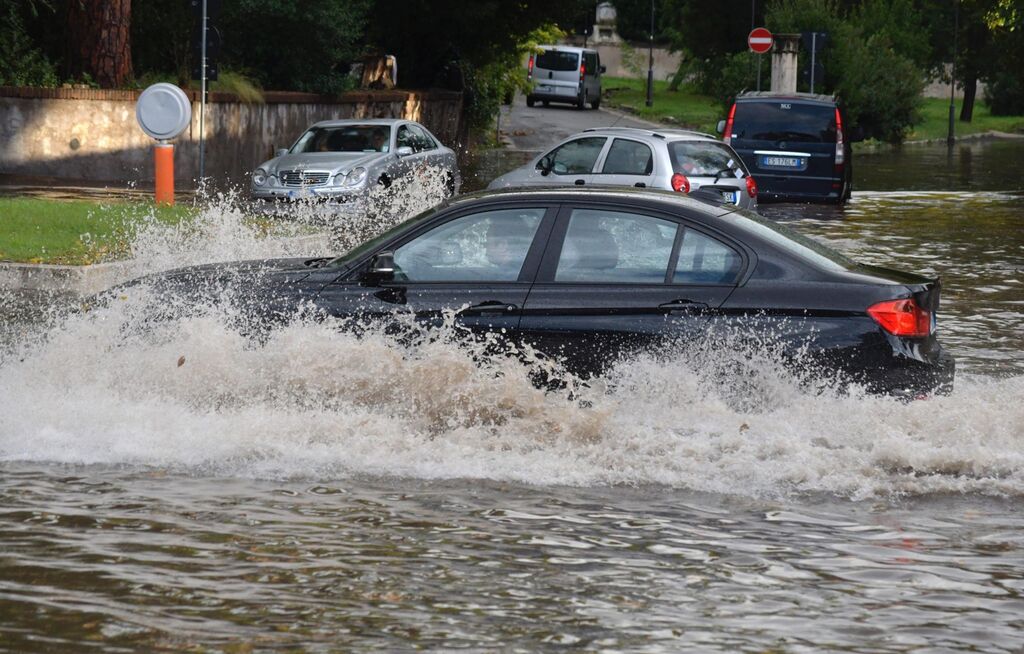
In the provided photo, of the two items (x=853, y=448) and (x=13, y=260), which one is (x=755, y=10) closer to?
(x=13, y=260)

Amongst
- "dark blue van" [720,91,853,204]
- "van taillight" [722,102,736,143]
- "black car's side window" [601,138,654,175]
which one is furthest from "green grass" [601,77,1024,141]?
"black car's side window" [601,138,654,175]

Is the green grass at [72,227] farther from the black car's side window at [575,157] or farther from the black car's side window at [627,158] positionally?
the black car's side window at [627,158]

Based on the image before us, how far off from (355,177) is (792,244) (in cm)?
1435

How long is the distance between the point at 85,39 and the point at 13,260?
13375mm

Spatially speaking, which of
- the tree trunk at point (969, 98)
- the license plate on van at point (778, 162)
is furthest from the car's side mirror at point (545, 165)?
the tree trunk at point (969, 98)

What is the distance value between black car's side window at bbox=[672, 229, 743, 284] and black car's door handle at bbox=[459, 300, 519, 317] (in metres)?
0.89

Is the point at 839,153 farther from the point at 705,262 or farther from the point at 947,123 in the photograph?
the point at 947,123

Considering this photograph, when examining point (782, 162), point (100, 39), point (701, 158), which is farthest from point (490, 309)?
point (100, 39)

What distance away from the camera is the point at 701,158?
19.7 m

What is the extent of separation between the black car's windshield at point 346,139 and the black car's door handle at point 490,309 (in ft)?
50.8

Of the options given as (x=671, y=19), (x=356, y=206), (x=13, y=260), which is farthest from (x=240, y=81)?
(x=671, y=19)

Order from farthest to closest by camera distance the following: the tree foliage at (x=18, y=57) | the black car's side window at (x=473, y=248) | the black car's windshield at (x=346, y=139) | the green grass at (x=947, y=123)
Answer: the green grass at (x=947, y=123) → the tree foliage at (x=18, y=57) → the black car's windshield at (x=346, y=139) → the black car's side window at (x=473, y=248)

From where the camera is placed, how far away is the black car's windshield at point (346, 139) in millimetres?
24188

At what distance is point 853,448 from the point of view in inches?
333
